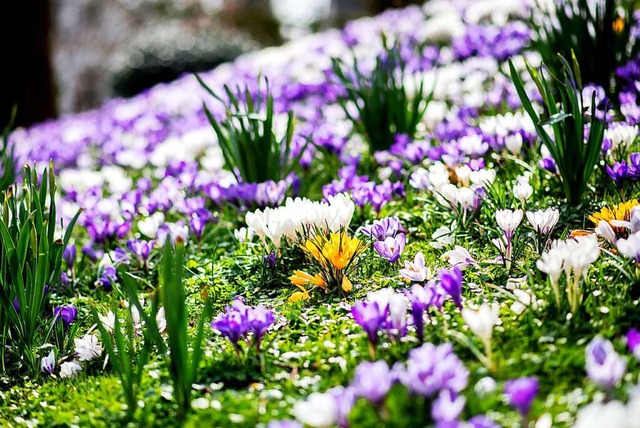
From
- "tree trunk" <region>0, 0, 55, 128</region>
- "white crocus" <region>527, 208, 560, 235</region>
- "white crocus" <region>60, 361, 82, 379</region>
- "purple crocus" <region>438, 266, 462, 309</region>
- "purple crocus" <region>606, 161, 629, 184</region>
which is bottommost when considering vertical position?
"white crocus" <region>60, 361, 82, 379</region>

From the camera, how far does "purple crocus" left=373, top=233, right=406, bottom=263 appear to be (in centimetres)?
226

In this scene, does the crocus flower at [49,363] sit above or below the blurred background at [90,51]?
below

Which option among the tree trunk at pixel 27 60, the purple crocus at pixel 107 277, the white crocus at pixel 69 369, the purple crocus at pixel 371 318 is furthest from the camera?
the tree trunk at pixel 27 60

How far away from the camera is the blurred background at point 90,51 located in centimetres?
1093

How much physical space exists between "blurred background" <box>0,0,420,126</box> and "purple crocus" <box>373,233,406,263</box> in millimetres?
9659

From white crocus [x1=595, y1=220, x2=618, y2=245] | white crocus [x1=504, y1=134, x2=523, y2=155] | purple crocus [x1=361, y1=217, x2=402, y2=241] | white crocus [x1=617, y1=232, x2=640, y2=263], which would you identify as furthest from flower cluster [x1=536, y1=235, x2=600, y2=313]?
white crocus [x1=504, y1=134, x2=523, y2=155]

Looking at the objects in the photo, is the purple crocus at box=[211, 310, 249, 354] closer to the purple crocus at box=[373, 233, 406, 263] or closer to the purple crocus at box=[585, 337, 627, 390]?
the purple crocus at box=[373, 233, 406, 263]

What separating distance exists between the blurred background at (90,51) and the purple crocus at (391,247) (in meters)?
9.66

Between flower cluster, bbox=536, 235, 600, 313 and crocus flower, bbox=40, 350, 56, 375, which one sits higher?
flower cluster, bbox=536, 235, 600, 313

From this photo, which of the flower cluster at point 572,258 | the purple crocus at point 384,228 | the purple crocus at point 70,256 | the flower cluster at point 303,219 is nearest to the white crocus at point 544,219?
the flower cluster at point 572,258

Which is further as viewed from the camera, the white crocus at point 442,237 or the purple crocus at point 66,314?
the white crocus at point 442,237

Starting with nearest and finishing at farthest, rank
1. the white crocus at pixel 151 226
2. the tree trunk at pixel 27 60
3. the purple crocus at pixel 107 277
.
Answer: the purple crocus at pixel 107 277 → the white crocus at pixel 151 226 → the tree trunk at pixel 27 60

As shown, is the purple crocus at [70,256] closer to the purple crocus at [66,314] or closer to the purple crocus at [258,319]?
the purple crocus at [66,314]

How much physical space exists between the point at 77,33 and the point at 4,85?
4.39 m
